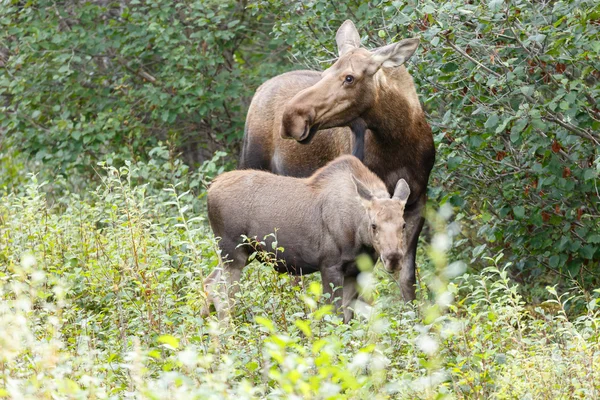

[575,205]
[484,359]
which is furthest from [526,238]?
→ [484,359]

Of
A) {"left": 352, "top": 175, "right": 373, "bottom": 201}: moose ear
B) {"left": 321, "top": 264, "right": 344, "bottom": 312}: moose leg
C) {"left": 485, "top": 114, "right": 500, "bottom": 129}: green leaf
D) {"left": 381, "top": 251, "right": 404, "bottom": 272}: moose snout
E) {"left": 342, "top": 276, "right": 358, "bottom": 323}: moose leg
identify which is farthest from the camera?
{"left": 342, "top": 276, "right": 358, "bottom": 323}: moose leg

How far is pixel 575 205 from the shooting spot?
26.9ft

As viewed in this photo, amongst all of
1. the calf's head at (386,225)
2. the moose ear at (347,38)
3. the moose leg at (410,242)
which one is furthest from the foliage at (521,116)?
the calf's head at (386,225)

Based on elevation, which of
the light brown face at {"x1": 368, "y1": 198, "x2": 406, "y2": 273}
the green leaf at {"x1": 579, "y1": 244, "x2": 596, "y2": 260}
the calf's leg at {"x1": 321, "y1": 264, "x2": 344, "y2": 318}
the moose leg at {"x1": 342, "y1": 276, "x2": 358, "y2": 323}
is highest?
the light brown face at {"x1": 368, "y1": 198, "x2": 406, "y2": 273}

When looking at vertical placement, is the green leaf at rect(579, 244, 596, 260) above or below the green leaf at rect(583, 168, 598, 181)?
below

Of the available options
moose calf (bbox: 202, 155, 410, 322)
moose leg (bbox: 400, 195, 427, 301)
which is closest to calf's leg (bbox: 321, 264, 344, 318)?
moose calf (bbox: 202, 155, 410, 322)

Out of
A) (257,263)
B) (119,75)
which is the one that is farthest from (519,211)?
(119,75)

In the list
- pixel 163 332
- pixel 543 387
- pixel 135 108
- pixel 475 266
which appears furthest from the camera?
pixel 135 108

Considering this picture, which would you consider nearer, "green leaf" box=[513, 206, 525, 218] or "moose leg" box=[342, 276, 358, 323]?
"moose leg" box=[342, 276, 358, 323]

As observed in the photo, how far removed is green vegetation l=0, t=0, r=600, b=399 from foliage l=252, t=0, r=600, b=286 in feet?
0.08

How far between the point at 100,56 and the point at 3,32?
1.25m

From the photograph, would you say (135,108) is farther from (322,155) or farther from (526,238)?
(526,238)

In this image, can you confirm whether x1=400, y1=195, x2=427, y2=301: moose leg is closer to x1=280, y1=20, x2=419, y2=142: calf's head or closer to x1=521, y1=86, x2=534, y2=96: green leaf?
x1=280, y1=20, x2=419, y2=142: calf's head

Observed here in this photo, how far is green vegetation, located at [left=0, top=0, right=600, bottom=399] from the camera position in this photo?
4.93 m
